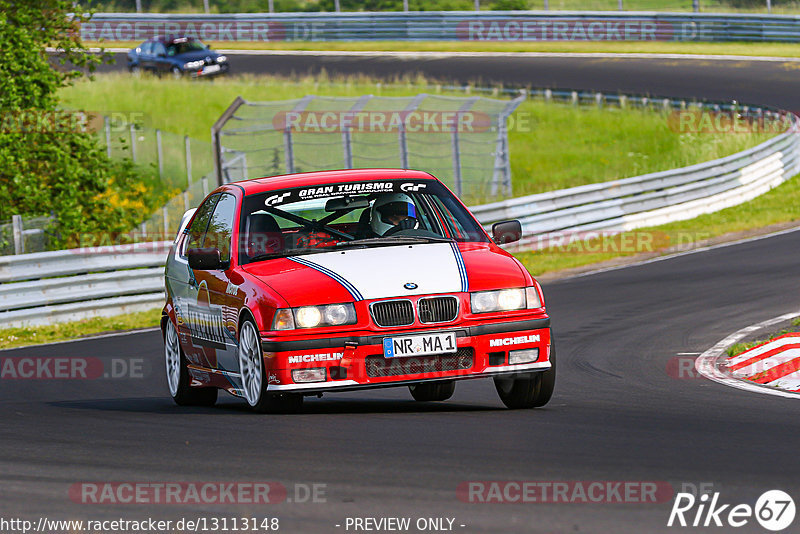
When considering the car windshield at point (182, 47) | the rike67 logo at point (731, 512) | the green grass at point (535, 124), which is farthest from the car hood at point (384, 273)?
the car windshield at point (182, 47)

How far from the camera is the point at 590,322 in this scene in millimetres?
14555

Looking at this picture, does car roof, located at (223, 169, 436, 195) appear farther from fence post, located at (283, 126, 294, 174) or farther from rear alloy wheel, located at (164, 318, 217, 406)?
fence post, located at (283, 126, 294, 174)

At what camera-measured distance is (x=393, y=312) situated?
802 centimetres

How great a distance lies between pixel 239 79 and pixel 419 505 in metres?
38.3

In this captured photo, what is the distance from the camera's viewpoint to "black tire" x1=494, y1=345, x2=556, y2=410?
8453 millimetres

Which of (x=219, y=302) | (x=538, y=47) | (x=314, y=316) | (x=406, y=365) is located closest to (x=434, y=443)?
(x=406, y=365)

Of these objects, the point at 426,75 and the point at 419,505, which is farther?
the point at 426,75

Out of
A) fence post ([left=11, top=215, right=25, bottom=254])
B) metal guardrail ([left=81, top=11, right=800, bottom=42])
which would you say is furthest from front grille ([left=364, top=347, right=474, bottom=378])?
metal guardrail ([left=81, top=11, right=800, bottom=42])

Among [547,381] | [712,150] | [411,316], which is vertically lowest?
[712,150]

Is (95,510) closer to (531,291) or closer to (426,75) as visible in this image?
(531,291)

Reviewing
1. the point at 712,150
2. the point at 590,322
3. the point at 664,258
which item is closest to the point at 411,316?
the point at 590,322

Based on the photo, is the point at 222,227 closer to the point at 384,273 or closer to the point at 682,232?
the point at 384,273

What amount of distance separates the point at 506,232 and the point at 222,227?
204 centimetres

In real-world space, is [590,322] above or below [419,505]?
below
